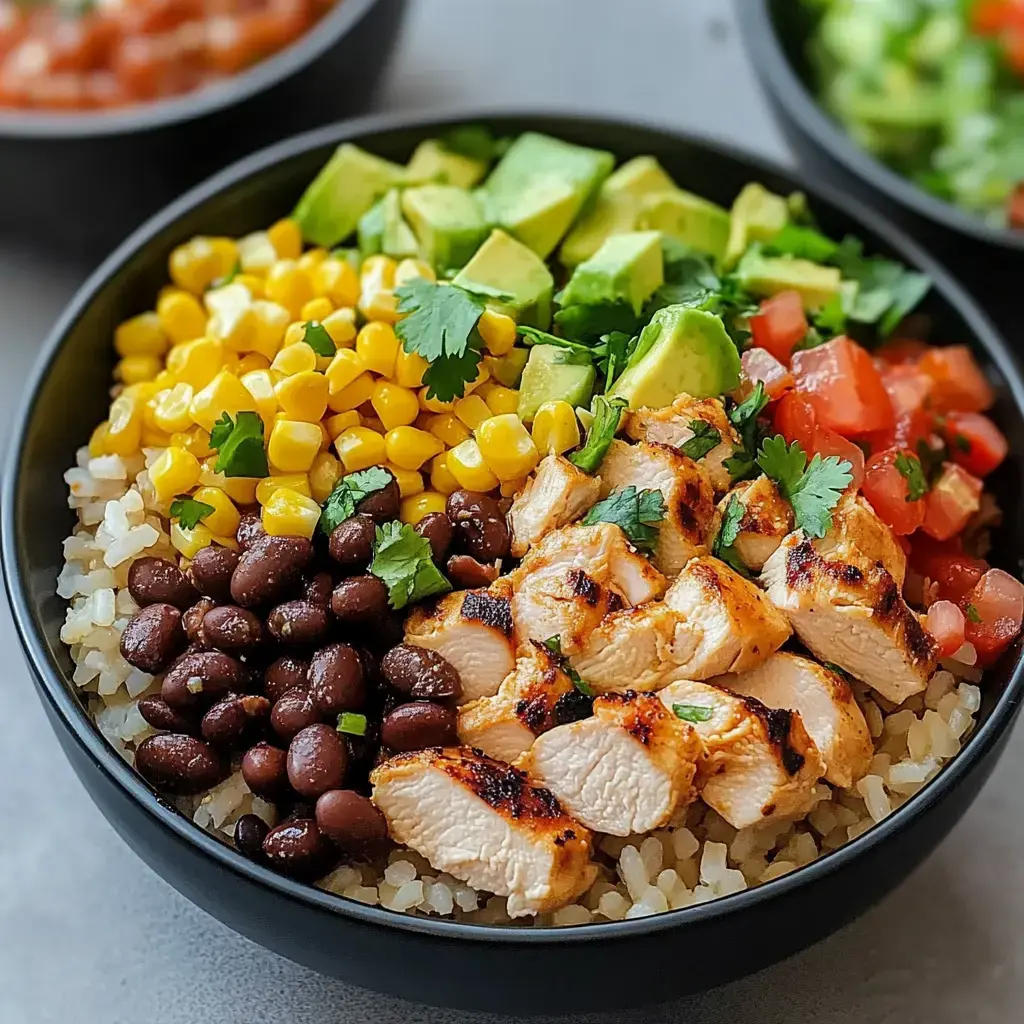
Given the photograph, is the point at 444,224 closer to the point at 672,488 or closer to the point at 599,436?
the point at 599,436

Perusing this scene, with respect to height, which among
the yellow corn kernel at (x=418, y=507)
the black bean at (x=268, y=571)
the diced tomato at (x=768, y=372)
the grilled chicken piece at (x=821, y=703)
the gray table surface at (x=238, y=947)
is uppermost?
the diced tomato at (x=768, y=372)

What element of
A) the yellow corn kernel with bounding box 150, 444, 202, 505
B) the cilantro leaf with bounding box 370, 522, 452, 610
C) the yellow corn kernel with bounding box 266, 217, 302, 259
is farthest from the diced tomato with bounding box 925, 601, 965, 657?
the yellow corn kernel with bounding box 266, 217, 302, 259

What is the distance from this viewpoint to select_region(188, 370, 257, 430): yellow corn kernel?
2.37 m

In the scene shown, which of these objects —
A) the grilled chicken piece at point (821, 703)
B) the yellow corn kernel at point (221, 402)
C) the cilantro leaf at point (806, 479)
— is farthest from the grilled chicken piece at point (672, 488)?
the yellow corn kernel at point (221, 402)

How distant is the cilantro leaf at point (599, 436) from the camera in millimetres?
2301

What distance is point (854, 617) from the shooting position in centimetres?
211

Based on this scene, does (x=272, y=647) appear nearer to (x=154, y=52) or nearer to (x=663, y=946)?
(x=663, y=946)

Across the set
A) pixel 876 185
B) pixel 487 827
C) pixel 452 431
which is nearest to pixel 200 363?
pixel 452 431

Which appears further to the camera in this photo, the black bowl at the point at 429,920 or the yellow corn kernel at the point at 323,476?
the yellow corn kernel at the point at 323,476

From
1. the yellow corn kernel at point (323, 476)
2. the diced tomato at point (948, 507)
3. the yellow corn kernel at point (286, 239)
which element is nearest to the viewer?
the yellow corn kernel at point (323, 476)

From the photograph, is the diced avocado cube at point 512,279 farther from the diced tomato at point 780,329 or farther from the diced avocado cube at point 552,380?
the diced tomato at point 780,329

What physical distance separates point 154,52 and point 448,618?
2168mm

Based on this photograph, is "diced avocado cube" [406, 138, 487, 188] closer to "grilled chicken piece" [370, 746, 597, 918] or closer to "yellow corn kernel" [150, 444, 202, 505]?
"yellow corn kernel" [150, 444, 202, 505]

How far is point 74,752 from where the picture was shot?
2111mm
